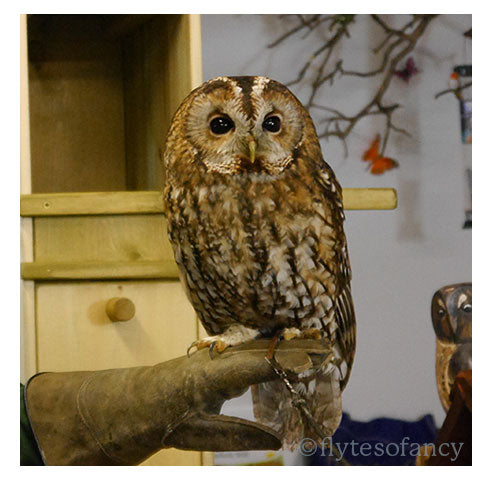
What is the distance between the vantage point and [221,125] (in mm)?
1029

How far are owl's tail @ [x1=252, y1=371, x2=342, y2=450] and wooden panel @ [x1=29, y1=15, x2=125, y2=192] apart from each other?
0.48 m

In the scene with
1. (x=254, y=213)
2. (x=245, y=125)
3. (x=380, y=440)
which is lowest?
(x=380, y=440)

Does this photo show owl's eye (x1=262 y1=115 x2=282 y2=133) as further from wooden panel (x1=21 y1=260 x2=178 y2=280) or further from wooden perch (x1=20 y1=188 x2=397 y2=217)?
wooden panel (x1=21 y1=260 x2=178 y2=280)

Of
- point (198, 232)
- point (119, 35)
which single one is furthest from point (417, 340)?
point (119, 35)

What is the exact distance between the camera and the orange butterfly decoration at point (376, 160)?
1.17 meters

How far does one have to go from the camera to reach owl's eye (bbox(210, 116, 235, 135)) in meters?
1.02

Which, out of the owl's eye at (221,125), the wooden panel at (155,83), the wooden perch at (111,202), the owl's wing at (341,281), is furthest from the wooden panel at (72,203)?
the owl's wing at (341,281)

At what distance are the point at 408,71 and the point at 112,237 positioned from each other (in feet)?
1.97

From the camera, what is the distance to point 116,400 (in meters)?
1.10

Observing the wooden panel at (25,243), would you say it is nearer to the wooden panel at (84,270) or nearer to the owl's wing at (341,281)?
the wooden panel at (84,270)

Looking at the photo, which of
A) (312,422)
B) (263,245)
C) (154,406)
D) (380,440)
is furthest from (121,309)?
(380,440)

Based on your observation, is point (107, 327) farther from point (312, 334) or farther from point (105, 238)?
point (312, 334)

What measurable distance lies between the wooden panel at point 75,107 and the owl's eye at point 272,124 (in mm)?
352

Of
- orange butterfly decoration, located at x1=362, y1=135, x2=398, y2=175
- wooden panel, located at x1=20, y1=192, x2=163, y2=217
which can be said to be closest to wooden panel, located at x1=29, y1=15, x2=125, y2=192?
wooden panel, located at x1=20, y1=192, x2=163, y2=217
